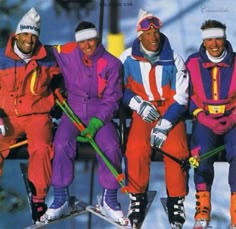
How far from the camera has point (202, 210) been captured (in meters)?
4.88

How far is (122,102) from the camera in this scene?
509 centimetres

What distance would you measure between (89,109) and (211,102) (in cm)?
63

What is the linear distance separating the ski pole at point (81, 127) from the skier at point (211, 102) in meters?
0.39

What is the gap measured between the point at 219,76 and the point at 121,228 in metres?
0.92

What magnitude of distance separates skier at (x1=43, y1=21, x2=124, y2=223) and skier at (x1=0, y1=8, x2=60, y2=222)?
0.07m

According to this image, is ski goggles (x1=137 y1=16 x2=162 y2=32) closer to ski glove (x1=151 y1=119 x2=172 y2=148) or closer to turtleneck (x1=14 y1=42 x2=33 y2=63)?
ski glove (x1=151 y1=119 x2=172 y2=148)

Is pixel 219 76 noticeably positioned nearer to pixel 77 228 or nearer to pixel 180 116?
pixel 180 116

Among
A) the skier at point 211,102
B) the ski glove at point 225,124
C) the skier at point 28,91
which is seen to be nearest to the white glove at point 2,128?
the skier at point 28,91

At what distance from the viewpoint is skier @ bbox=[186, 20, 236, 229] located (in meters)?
4.91

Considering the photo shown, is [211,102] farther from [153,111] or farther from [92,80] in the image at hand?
[92,80]

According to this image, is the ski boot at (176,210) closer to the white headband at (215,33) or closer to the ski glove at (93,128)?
the ski glove at (93,128)

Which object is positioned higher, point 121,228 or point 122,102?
point 122,102

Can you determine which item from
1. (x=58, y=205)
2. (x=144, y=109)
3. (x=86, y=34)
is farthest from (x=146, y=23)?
(x=58, y=205)

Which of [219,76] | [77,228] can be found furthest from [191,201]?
[219,76]
